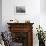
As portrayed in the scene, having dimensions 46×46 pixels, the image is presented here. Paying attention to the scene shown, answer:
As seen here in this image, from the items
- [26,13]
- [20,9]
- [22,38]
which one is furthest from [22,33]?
[20,9]

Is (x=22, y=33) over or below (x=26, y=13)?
below

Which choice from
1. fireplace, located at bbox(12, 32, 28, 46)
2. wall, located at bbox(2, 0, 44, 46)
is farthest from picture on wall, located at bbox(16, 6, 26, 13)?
fireplace, located at bbox(12, 32, 28, 46)

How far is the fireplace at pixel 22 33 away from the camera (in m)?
5.21

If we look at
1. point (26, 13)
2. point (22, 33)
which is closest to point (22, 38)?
point (22, 33)

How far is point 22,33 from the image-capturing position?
17.4 ft

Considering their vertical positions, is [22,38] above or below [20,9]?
below

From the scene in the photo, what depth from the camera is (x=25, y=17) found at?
543 centimetres

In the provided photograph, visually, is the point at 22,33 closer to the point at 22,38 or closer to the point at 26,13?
the point at 22,38

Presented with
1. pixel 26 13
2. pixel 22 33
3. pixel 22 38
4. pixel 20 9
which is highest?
pixel 20 9

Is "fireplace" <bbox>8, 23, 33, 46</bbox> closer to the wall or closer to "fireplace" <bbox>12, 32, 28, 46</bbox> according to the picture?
"fireplace" <bbox>12, 32, 28, 46</bbox>

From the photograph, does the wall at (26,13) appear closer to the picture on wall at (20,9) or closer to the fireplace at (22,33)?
the picture on wall at (20,9)

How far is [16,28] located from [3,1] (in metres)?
1.18

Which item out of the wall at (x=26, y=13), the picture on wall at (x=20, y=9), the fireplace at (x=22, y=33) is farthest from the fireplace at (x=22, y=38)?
the picture on wall at (x=20, y=9)

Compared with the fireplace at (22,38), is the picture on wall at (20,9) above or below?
above
